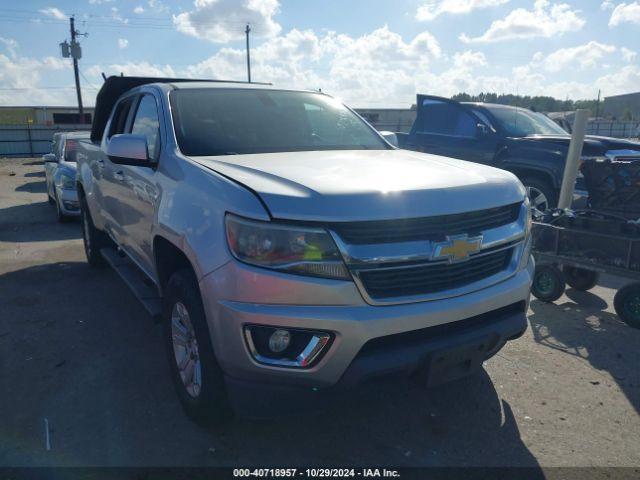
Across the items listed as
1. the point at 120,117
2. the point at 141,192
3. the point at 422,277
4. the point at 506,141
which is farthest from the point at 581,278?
the point at 120,117

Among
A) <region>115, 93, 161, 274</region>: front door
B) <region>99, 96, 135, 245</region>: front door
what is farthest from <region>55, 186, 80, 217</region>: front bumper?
<region>115, 93, 161, 274</region>: front door

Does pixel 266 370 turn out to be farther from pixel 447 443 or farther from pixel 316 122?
pixel 316 122

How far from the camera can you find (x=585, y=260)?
4.81 metres

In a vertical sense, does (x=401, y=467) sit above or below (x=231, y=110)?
below

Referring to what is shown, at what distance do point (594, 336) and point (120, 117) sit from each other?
454 centimetres

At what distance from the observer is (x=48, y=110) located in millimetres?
44156

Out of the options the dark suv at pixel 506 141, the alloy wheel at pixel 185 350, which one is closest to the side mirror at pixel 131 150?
the alloy wheel at pixel 185 350

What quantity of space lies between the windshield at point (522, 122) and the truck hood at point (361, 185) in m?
5.41

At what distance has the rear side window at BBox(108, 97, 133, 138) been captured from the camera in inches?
184

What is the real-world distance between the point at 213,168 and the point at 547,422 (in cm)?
237

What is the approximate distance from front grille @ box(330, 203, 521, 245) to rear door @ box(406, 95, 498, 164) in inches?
228

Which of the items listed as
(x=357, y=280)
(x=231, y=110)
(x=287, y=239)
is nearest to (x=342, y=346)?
(x=357, y=280)

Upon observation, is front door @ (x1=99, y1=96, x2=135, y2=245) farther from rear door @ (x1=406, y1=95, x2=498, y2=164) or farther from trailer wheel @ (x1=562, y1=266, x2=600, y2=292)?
rear door @ (x1=406, y1=95, x2=498, y2=164)

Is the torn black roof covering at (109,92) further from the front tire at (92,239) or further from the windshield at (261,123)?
the windshield at (261,123)
